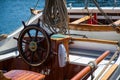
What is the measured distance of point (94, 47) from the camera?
5.76 metres

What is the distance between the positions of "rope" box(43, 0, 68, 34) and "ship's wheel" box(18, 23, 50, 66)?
28 cm

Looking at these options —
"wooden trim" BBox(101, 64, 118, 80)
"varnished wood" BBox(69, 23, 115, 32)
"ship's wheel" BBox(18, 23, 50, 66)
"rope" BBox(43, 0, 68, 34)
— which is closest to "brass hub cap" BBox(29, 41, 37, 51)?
"ship's wheel" BBox(18, 23, 50, 66)

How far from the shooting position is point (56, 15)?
465cm

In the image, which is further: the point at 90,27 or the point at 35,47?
the point at 90,27

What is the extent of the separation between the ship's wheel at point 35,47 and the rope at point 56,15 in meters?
0.28

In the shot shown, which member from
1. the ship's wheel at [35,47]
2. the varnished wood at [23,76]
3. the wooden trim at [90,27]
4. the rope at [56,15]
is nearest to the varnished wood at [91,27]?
the wooden trim at [90,27]

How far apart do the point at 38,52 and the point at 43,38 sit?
269 millimetres

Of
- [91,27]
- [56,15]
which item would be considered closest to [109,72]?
[56,15]

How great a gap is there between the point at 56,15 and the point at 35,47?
29.6 inches

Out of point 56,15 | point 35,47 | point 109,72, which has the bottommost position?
point 109,72

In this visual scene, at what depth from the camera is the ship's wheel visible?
16.4ft

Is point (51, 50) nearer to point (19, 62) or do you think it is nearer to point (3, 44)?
point (19, 62)

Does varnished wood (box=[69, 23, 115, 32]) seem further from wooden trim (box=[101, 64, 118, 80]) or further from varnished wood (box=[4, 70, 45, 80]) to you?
varnished wood (box=[4, 70, 45, 80])

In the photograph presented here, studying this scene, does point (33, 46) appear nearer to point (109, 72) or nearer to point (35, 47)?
point (35, 47)
